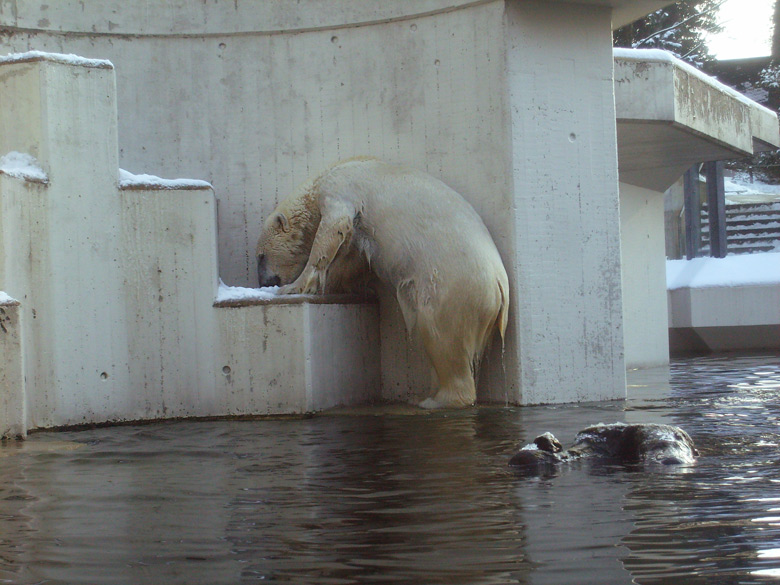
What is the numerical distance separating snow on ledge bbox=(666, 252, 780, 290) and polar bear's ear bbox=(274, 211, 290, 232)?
9.09 m

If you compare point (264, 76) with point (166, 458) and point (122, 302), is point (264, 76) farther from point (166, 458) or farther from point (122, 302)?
point (166, 458)

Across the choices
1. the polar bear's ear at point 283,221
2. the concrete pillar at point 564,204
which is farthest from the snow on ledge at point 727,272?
the polar bear's ear at point 283,221

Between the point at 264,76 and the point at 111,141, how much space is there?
5.76 feet

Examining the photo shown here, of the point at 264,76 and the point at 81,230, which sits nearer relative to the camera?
the point at 81,230

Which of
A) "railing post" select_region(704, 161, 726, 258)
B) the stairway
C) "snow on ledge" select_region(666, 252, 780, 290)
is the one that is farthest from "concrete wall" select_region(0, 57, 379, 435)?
the stairway

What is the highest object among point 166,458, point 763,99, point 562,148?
point 763,99

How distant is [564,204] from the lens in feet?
25.7

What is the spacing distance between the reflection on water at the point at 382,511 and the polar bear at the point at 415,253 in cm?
138

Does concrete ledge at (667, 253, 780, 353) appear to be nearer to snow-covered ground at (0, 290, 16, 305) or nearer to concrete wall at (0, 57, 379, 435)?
concrete wall at (0, 57, 379, 435)

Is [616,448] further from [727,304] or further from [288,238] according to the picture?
[727,304]

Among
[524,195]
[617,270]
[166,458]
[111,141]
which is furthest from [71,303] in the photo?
[617,270]

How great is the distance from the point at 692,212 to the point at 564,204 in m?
9.79

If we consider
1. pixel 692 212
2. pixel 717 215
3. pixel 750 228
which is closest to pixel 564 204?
pixel 717 215

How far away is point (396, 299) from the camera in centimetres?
805
